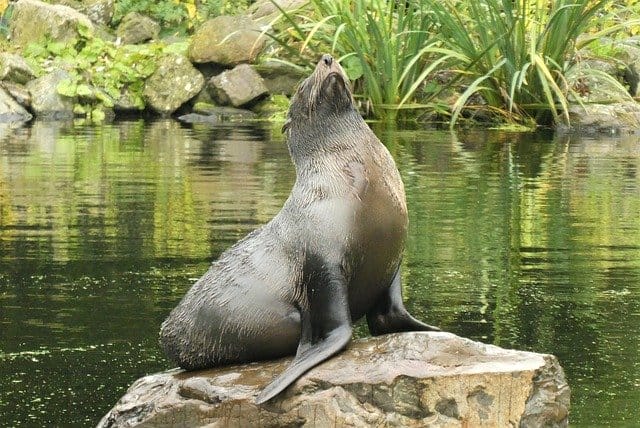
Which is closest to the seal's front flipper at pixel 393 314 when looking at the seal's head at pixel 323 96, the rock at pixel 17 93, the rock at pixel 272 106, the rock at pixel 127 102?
the seal's head at pixel 323 96

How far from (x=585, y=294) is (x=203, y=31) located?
17642 millimetres

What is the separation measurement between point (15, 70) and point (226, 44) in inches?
147

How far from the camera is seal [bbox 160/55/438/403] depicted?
5.76 meters

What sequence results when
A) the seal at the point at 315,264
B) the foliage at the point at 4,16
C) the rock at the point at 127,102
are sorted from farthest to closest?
the foliage at the point at 4,16 < the rock at the point at 127,102 < the seal at the point at 315,264

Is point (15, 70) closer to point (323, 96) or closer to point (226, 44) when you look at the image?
point (226, 44)

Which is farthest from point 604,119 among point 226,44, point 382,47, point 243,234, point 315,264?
point 315,264

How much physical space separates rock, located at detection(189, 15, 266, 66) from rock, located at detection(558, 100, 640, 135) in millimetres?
6140

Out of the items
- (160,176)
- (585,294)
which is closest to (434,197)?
(160,176)

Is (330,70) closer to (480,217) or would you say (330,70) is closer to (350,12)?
(480,217)

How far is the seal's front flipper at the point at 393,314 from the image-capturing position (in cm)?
608

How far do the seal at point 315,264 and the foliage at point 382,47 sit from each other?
15866 millimetres

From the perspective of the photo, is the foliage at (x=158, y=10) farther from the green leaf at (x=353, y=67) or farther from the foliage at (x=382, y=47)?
the green leaf at (x=353, y=67)

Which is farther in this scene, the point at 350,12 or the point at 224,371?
the point at 350,12

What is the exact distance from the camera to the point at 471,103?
2347 centimetres
